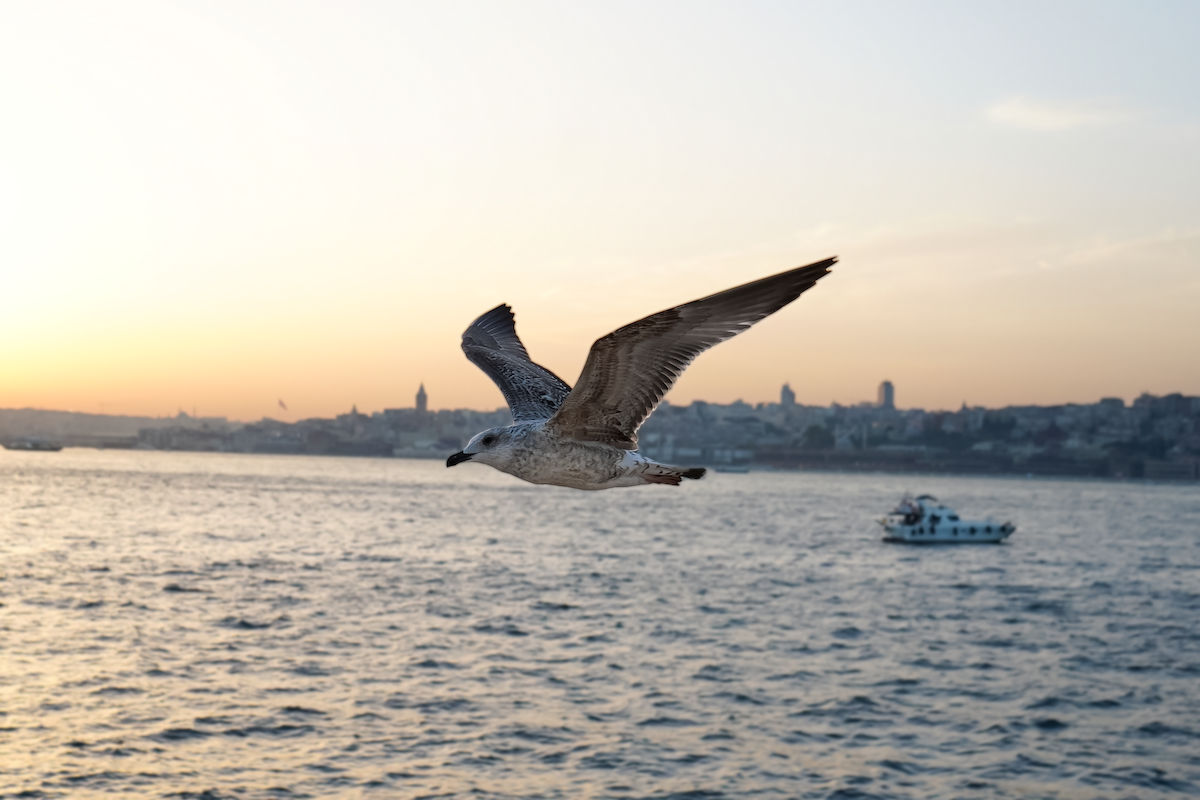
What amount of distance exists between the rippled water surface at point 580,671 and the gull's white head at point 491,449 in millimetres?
13861

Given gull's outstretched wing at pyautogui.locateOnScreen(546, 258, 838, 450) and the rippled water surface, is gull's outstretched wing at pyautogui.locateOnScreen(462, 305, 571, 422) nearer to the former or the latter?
gull's outstretched wing at pyautogui.locateOnScreen(546, 258, 838, 450)

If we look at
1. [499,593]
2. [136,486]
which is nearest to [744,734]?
[499,593]

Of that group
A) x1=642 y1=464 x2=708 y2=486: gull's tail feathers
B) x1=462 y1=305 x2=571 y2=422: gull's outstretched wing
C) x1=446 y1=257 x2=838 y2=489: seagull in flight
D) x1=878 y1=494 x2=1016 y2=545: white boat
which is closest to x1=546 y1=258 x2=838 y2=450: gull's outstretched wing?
x1=446 y1=257 x2=838 y2=489: seagull in flight

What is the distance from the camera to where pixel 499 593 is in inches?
1671

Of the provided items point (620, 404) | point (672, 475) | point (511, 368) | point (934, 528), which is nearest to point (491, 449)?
point (620, 404)

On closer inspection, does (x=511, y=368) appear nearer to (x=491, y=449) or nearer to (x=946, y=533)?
(x=491, y=449)

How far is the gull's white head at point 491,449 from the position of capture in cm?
632

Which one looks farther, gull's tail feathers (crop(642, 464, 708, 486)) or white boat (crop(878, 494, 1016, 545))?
white boat (crop(878, 494, 1016, 545))

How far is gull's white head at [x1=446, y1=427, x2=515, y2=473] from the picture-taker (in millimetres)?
6324

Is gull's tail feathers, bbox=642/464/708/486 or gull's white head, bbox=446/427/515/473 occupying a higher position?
gull's white head, bbox=446/427/515/473

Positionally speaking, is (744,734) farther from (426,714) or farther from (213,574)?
(213,574)

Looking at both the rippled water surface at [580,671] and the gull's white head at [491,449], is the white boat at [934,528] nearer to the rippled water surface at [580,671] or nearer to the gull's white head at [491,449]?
the rippled water surface at [580,671]

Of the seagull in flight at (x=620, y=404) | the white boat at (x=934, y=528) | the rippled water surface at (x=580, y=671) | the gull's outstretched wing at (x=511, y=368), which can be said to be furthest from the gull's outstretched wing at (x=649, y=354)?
the white boat at (x=934, y=528)

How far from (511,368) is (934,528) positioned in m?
63.7
